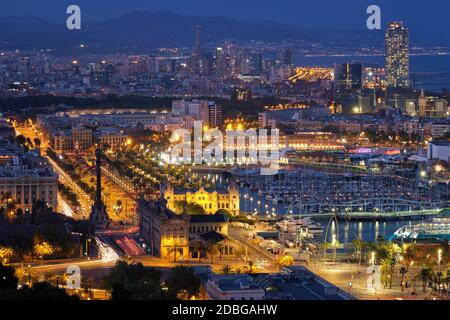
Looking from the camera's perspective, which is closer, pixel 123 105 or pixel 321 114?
pixel 321 114

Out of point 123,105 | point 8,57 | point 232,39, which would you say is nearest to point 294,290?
point 123,105

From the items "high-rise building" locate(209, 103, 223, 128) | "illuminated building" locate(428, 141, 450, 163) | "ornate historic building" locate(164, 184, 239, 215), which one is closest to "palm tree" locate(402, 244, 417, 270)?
"ornate historic building" locate(164, 184, 239, 215)

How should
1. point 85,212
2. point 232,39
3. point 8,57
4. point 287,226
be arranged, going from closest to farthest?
point 287,226, point 85,212, point 8,57, point 232,39

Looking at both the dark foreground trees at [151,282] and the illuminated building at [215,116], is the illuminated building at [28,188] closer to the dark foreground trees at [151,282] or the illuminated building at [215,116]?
the dark foreground trees at [151,282]

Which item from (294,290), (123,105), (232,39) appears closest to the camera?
(294,290)

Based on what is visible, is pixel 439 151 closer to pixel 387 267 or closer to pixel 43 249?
pixel 387 267
